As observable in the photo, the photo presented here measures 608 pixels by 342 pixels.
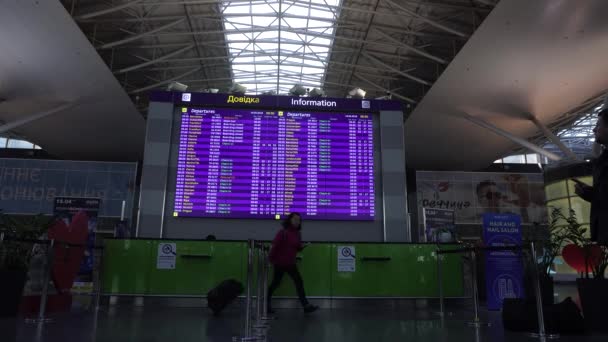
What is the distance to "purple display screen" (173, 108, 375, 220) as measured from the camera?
10008 mm

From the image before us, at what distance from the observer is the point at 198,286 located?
8.27m

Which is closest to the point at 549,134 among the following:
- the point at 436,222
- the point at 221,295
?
the point at 436,222

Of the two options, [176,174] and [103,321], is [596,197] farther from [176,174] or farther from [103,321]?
[176,174]

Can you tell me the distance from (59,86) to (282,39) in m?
11.9

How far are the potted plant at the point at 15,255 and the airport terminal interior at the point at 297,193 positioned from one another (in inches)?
1.1

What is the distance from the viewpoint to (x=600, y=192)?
3.79 m

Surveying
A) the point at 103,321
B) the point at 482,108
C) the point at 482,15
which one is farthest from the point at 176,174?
the point at 482,108

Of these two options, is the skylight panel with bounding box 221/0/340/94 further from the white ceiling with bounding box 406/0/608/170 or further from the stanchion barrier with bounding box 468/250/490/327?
the stanchion barrier with bounding box 468/250/490/327

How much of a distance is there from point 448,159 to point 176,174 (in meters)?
30.2

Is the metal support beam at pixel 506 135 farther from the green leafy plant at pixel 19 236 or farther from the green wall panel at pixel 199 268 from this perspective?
the green leafy plant at pixel 19 236

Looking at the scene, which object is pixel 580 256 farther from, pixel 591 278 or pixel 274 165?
pixel 274 165

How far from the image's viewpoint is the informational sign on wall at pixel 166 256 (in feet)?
27.1

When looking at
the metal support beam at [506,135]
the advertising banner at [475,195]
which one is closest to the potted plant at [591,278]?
the metal support beam at [506,135]

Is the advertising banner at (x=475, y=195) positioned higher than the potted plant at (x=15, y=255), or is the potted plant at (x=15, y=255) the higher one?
the advertising banner at (x=475, y=195)
